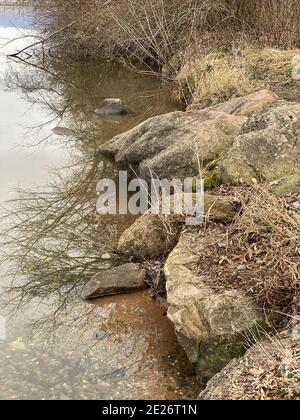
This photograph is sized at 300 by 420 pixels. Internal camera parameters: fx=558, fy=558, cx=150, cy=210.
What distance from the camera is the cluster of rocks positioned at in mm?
3963

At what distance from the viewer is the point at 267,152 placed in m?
5.91

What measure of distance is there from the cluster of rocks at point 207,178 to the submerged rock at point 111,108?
259cm

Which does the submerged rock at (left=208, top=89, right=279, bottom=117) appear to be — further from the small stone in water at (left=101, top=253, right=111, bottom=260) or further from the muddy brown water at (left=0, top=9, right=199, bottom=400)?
the small stone in water at (left=101, top=253, right=111, bottom=260)

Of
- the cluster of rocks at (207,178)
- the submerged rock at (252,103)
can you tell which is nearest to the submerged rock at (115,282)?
the cluster of rocks at (207,178)

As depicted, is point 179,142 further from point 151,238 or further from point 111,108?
point 111,108

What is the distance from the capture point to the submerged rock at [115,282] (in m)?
5.14

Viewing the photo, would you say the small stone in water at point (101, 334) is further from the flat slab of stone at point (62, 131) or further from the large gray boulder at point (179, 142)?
the flat slab of stone at point (62, 131)

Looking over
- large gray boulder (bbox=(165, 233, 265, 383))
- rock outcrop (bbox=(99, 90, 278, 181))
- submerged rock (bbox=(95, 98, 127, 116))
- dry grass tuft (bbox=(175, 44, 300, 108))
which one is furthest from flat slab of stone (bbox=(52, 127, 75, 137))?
large gray boulder (bbox=(165, 233, 265, 383))

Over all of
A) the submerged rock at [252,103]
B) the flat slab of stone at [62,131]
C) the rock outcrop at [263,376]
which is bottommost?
the rock outcrop at [263,376]

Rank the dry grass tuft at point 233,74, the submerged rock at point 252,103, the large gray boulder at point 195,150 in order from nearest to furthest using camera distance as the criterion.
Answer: the large gray boulder at point 195,150, the submerged rock at point 252,103, the dry grass tuft at point 233,74

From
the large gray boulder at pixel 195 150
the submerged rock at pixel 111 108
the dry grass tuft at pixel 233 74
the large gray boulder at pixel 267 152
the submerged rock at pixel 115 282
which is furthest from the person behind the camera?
the submerged rock at pixel 111 108

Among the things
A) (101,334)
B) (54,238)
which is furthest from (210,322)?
(54,238)

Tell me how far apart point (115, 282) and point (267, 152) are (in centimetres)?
215

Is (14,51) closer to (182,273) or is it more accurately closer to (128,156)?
(128,156)
